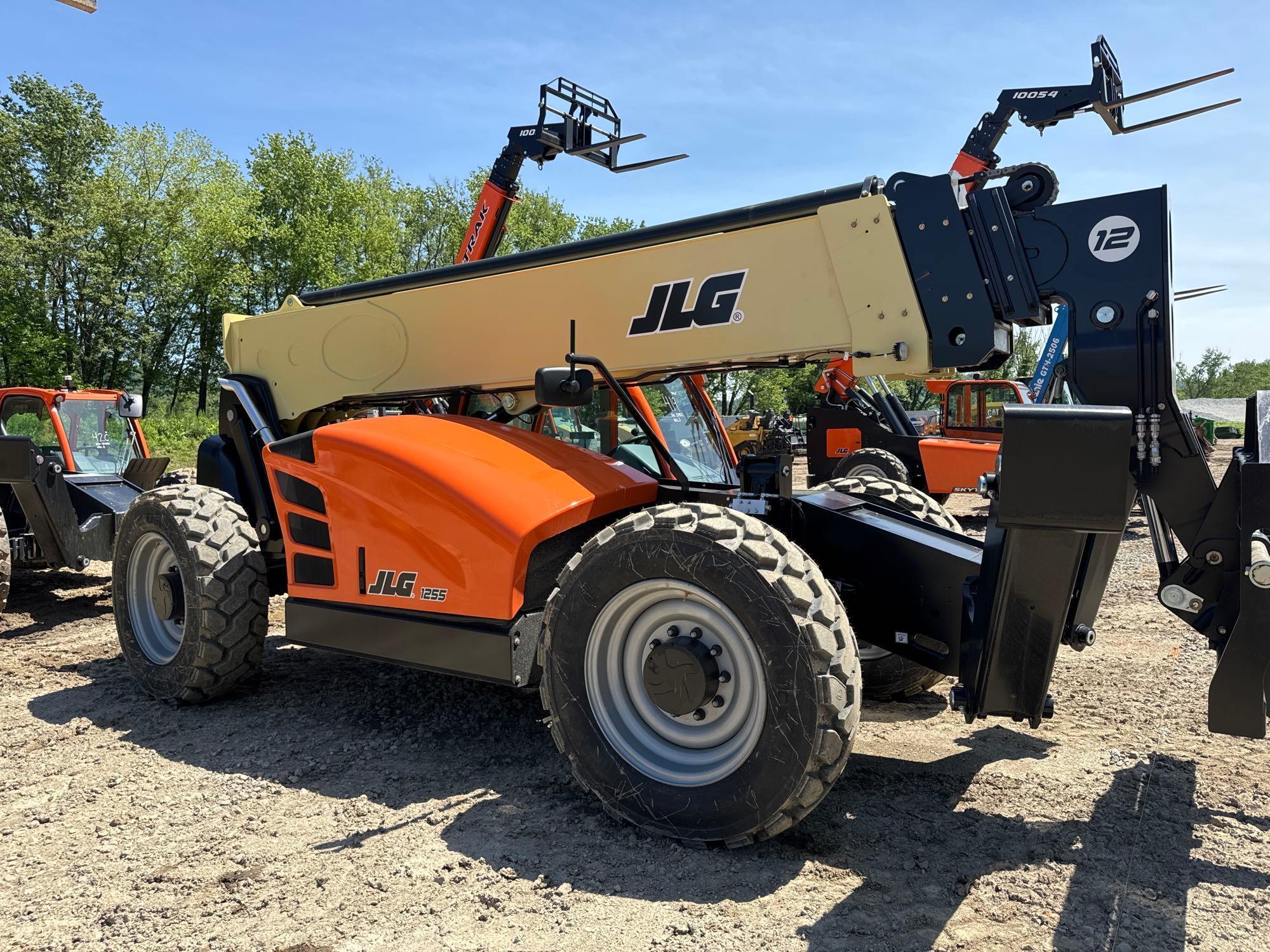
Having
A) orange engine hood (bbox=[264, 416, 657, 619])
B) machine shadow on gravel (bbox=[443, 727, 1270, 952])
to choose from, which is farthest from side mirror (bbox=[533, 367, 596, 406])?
machine shadow on gravel (bbox=[443, 727, 1270, 952])

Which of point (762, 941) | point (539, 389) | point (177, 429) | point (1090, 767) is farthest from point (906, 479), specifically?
point (177, 429)

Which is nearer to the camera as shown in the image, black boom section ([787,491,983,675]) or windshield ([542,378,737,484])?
black boom section ([787,491,983,675])

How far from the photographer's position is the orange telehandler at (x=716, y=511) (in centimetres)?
307

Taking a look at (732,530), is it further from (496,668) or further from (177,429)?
(177,429)

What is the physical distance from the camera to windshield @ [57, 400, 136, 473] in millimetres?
9289

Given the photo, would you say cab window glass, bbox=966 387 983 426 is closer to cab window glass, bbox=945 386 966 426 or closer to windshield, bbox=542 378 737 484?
cab window glass, bbox=945 386 966 426

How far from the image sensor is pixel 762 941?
270 centimetres

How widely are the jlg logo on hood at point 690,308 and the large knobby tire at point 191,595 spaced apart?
102 inches

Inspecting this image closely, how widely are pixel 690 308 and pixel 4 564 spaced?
22.6ft

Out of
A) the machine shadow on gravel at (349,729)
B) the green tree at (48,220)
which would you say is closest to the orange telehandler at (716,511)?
the machine shadow on gravel at (349,729)

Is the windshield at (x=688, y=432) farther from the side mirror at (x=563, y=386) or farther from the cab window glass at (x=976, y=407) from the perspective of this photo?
the cab window glass at (x=976, y=407)

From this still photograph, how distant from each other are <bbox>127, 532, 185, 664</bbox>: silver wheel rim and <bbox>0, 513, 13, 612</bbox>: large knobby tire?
10.5 feet

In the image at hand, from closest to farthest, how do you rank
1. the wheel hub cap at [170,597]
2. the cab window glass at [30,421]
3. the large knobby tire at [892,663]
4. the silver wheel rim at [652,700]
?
the silver wheel rim at [652,700]
the large knobby tire at [892,663]
the wheel hub cap at [170,597]
the cab window glass at [30,421]

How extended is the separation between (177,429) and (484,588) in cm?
3189
